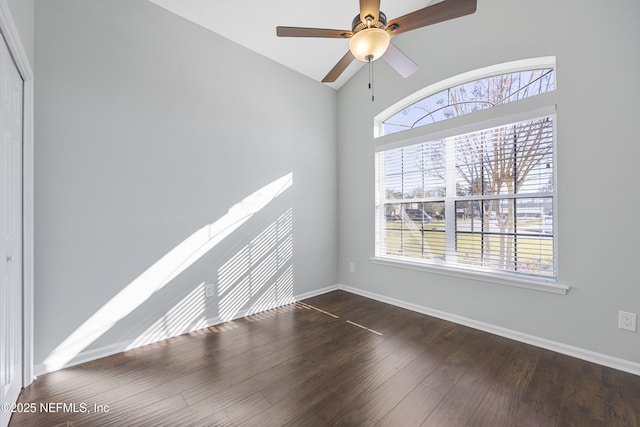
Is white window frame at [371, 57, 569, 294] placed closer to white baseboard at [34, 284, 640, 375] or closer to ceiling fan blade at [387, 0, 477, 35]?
white baseboard at [34, 284, 640, 375]

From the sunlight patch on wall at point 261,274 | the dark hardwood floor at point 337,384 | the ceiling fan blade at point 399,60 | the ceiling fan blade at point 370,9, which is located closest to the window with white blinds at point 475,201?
the dark hardwood floor at point 337,384

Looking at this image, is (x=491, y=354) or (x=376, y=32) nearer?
(x=376, y=32)

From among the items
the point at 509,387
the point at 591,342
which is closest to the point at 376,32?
the point at 509,387

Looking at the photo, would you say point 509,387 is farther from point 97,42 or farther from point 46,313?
point 97,42

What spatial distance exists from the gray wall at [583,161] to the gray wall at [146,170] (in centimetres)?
221

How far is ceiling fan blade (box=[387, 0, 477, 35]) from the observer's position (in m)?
1.60

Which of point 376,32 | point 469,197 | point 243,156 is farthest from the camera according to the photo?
point 243,156

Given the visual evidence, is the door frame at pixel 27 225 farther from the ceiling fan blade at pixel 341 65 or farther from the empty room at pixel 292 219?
the ceiling fan blade at pixel 341 65

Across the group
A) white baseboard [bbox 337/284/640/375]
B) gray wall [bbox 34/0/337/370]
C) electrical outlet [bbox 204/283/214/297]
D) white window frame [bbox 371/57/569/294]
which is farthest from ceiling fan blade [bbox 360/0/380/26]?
white baseboard [bbox 337/284/640/375]

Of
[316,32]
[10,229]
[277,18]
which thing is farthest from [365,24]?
[10,229]

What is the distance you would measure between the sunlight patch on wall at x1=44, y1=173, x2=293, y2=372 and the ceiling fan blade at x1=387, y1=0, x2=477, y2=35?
2097 millimetres

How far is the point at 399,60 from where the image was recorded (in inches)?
84.0

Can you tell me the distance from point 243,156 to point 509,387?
10.0ft

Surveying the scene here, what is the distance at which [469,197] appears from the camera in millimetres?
2869
